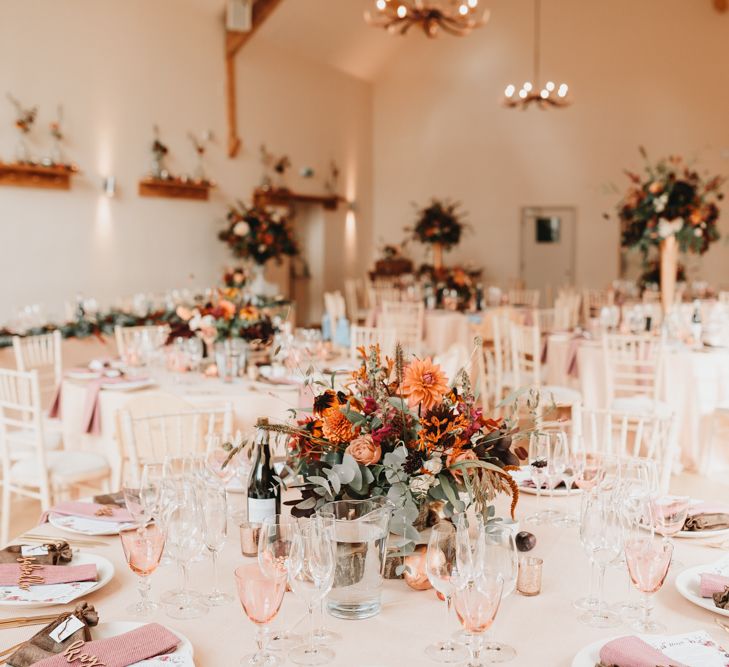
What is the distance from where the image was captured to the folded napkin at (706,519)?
2.23 m

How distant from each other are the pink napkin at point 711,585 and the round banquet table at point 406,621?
4 cm

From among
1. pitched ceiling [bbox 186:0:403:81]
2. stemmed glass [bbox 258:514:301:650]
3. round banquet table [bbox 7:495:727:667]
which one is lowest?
round banquet table [bbox 7:495:727:667]

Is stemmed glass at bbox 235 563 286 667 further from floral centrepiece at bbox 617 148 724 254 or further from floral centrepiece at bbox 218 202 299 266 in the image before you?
floral centrepiece at bbox 218 202 299 266

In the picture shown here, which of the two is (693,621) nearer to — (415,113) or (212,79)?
(212,79)

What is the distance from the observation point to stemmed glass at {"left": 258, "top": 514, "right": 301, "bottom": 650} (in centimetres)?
156

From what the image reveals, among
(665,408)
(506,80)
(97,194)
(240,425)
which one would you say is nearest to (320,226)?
(506,80)

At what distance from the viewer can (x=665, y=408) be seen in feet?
19.0

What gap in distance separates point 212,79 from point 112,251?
294 centimetres

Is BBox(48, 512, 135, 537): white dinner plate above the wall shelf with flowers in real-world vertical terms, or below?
below

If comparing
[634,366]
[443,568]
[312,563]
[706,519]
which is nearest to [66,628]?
[312,563]

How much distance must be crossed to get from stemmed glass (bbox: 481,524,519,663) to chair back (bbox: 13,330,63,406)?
446cm

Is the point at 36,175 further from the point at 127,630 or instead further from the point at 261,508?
the point at 127,630

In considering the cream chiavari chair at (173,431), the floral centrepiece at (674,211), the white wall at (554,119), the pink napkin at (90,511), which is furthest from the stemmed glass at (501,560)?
the white wall at (554,119)

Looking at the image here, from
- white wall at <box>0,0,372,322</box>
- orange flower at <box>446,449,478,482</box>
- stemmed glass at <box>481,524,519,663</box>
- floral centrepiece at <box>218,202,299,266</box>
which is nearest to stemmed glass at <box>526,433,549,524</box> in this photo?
orange flower at <box>446,449,478,482</box>
